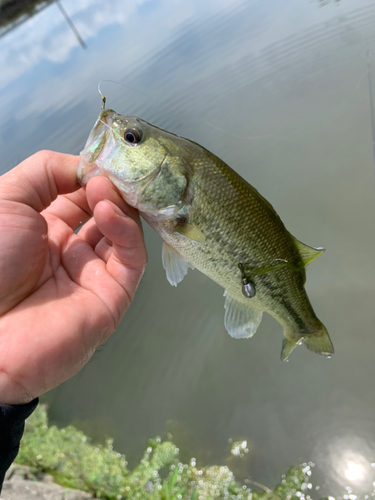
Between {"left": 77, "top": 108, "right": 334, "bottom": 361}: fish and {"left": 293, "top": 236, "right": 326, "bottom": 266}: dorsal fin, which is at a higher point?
{"left": 77, "top": 108, "right": 334, "bottom": 361}: fish

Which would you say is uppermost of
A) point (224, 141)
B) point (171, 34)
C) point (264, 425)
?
point (171, 34)

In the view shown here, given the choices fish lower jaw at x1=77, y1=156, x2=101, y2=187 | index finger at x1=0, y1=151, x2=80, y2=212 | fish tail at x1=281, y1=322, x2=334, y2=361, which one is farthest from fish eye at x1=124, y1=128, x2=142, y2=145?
fish tail at x1=281, y1=322, x2=334, y2=361

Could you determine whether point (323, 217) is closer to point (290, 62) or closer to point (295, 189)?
point (295, 189)

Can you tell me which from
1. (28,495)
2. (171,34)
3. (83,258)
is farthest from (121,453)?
(171,34)

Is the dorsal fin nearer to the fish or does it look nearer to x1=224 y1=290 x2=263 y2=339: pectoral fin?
the fish

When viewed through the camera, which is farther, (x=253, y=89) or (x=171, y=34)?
(x=171, y=34)

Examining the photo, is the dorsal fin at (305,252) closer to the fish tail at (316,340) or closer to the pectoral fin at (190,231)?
the fish tail at (316,340)
